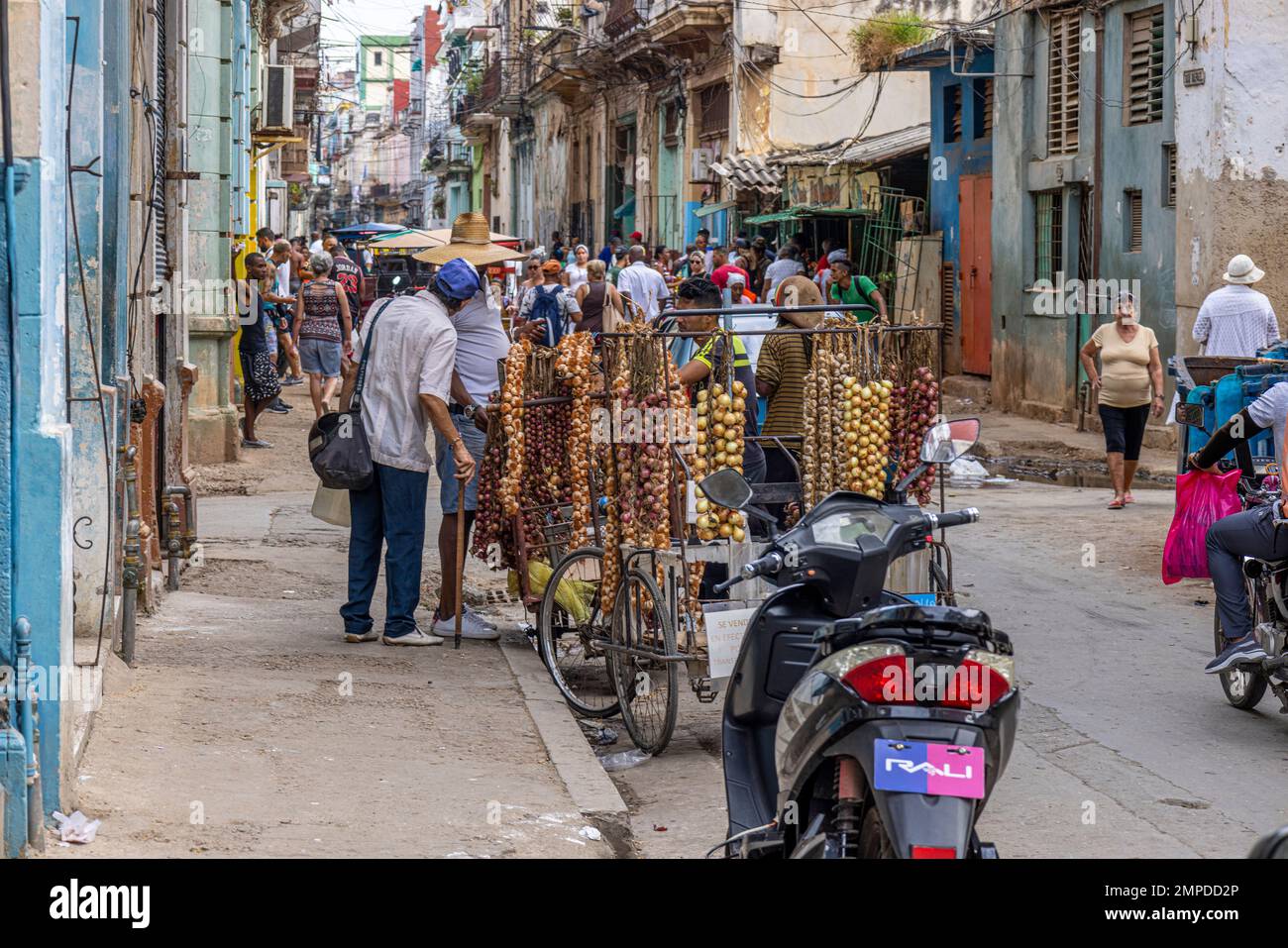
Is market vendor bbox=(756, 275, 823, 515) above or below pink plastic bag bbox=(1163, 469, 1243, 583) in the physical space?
above

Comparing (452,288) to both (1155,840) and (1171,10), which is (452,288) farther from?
(1171,10)

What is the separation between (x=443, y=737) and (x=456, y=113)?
55408 mm

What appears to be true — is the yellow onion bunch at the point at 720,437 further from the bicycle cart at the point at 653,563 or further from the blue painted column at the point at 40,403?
the blue painted column at the point at 40,403

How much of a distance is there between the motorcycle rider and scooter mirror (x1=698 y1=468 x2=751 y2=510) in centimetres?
300

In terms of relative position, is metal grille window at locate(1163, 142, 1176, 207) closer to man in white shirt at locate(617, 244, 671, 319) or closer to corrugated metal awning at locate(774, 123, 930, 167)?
man in white shirt at locate(617, 244, 671, 319)

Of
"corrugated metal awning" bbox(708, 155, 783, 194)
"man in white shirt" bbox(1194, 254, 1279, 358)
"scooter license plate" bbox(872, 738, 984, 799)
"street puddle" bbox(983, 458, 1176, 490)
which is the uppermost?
"corrugated metal awning" bbox(708, 155, 783, 194)

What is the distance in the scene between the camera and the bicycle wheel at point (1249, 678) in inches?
290

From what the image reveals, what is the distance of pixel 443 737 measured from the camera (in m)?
6.68

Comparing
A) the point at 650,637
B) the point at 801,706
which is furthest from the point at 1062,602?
the point at 801,706

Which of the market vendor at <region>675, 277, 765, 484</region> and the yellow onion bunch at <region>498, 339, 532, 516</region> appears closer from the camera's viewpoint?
the market vendor at <region>675, 277, 765, 484</region>

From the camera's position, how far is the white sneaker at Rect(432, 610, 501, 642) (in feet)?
28.7

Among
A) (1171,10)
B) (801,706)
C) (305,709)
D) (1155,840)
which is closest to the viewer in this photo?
(801,706)

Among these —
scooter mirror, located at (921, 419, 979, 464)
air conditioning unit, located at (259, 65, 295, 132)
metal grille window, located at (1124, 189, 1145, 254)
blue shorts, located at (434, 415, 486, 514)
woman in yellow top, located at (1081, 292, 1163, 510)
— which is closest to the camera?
scooter mirror, located at (921, 419, 979, 464)

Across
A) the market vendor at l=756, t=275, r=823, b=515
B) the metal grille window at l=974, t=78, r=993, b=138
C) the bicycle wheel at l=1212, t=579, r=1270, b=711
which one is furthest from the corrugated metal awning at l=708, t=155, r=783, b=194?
the bicycle wheel at l=1212, t=579, r=1270, b=711
